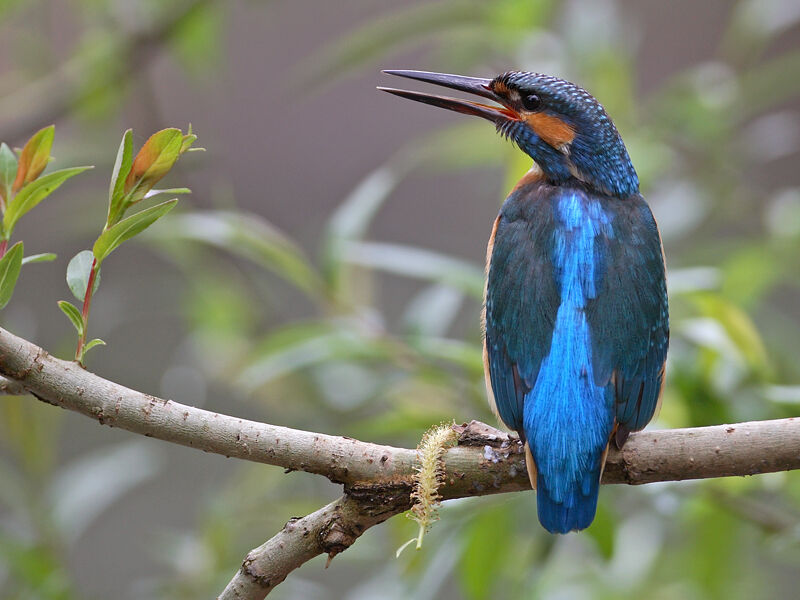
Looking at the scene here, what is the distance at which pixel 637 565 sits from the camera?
73.4 inches

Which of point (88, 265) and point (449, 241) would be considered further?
point (449, 241)

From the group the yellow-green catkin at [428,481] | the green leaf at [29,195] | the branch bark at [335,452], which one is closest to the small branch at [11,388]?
the branch bark at [335,452]

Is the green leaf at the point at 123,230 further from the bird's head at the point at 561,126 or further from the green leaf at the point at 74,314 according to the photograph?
the bird's head at the point at 561,126

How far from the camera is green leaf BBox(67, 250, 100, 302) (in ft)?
2.60

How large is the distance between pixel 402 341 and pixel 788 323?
3.59 ft

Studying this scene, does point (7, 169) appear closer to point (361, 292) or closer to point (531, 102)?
point (531, 102)

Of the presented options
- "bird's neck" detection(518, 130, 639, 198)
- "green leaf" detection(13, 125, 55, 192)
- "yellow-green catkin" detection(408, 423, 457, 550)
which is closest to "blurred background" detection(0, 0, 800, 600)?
"bird's neck" detection(518, 130, 639, 198)

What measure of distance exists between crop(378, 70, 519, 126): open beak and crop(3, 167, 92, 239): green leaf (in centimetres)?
45

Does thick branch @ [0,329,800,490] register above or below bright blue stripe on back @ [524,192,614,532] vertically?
below

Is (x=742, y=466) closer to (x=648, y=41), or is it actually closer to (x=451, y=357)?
(x=451, y=357)

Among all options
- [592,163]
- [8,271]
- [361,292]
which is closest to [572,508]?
[592,163]

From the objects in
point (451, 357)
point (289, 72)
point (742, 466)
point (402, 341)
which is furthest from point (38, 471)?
point (289, 72)

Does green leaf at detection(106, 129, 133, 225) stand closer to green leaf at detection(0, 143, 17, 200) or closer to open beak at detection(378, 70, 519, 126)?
green leaf at detection(0, 143, 17, 200)

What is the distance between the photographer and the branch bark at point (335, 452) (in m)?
0.80
